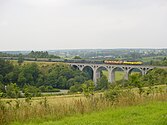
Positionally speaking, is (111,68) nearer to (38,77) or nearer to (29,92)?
(38,77)

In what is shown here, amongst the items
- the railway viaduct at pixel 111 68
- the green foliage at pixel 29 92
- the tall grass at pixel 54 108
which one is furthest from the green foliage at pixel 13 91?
the railway viaduct at pixel 111 68

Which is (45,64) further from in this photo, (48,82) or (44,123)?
(44,123)

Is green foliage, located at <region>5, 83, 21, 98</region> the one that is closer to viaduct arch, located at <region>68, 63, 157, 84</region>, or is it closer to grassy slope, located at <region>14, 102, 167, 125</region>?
grassy slope, located at <region>14, 102, 167, 125</region>

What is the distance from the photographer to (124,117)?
26.1ft

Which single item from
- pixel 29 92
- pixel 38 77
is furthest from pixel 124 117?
pixel 38 77

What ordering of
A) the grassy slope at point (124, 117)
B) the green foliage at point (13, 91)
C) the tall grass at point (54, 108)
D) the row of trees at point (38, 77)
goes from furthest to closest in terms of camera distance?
the row of trees at point (38, 77)
the green foliage at point (13, 91)
the tall grass at point (54, 108)
the grassy slope at point (124, 117)

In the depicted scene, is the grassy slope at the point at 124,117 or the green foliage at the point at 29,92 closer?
the grassy slope at the point at 124,117

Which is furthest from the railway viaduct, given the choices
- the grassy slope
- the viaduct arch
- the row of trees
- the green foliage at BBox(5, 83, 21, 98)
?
the grassy slope

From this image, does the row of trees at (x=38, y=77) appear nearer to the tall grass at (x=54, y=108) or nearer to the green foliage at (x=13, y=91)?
the green foliage at (x=13, y=91)

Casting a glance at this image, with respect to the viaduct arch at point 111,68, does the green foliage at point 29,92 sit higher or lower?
higher

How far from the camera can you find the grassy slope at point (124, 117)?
7.38m

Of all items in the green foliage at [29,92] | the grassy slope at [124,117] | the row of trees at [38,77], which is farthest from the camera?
the row of trees at [38,77]

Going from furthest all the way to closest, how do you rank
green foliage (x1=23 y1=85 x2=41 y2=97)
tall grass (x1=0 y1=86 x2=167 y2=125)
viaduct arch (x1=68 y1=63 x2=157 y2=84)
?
viaduct arch (x1=68 y1=63 x2=157 y2=84) → green foliage (x1=23 y1=85 x2=41 y2=97) → tall grass (x1=0 y1=86 x2=167 y2=125)

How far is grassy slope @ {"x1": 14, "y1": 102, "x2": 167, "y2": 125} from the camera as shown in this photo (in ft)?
24.2
